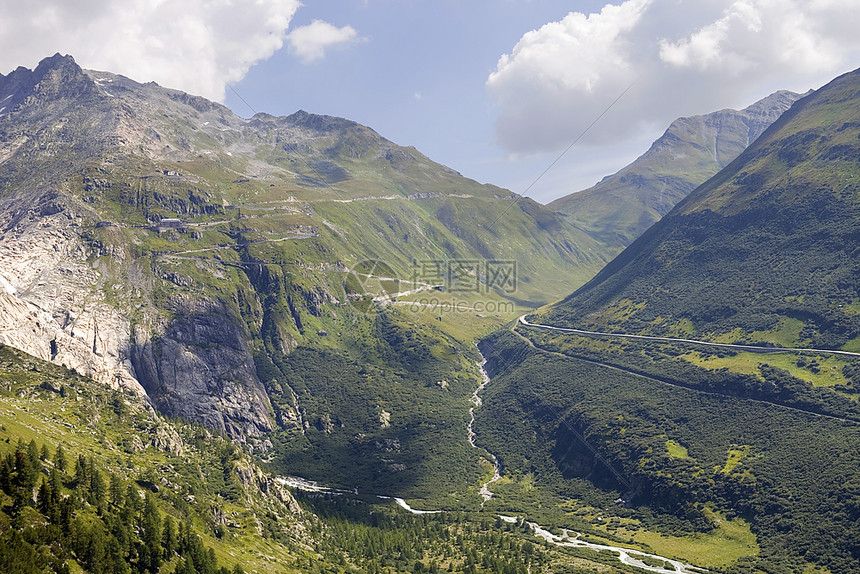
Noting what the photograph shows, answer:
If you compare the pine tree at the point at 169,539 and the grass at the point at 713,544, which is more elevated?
the pine tree at the point at 169,539

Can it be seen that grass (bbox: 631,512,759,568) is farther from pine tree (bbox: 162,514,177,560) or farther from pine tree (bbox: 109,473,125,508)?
pine tree (bbox: 109,473,125,508)

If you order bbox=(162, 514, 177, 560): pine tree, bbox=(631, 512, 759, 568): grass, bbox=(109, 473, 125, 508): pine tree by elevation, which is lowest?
bbox=(631, 512, 759, 568): grass

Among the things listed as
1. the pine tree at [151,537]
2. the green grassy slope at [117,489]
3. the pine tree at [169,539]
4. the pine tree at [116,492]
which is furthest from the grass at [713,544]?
the pine tree at [116,492]

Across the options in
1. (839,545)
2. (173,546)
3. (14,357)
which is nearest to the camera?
(173,546)

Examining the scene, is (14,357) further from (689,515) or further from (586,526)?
(689,515)

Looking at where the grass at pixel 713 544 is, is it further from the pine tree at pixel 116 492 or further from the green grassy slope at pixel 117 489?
the pine tree at pixel 116 492

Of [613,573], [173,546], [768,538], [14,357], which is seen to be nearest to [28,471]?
[173,546]

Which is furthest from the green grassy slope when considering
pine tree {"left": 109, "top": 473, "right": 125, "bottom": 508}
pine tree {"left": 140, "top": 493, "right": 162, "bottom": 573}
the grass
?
the grass

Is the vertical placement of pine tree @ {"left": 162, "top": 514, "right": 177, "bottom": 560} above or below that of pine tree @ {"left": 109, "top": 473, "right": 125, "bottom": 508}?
below

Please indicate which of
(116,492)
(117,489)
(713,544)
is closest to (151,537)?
(116,492)

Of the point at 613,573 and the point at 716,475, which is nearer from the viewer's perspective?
the point at 613,573

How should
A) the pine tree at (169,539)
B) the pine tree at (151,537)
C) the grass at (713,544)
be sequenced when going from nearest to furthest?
1. the pine tree at (151,537)
2. the pine tree at (169,539)
3. the grass at (713,544)
